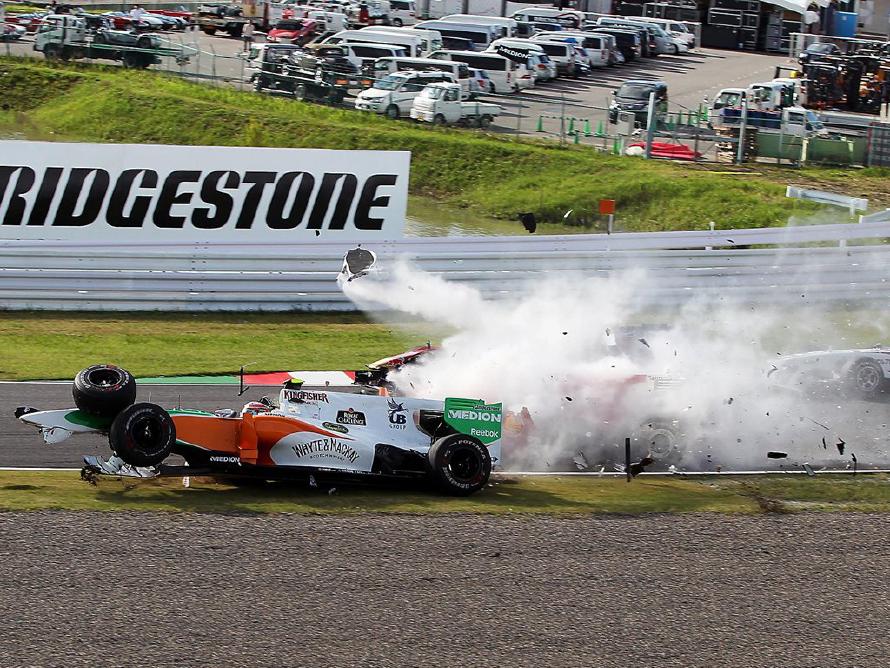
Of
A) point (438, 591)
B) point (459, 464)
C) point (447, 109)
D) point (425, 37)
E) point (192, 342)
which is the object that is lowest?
point (192, 342)

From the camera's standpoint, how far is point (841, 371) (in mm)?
15750

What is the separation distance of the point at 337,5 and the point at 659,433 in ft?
156

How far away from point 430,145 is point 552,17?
91.2 ft

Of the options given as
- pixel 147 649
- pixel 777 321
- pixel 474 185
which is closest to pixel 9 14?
pixel 474 185

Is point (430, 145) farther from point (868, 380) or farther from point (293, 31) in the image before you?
point (293, 31)

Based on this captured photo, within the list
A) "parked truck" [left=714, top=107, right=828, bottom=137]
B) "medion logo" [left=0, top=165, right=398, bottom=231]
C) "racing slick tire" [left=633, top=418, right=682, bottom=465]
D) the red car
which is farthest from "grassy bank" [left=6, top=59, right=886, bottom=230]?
"racing slick tire" [left=633, top=418, right=682, bottom=465]

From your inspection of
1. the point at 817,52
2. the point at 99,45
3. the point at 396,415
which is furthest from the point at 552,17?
the point at 396,415

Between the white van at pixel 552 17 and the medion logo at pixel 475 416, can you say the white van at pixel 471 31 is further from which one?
the medion logo at pixel 475 416

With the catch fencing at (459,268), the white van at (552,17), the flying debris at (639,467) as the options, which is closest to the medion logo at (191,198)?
the catch fencing at (459,268)

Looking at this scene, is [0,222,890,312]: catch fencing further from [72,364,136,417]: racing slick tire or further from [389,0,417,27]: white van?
[389,0,417,27]: white van

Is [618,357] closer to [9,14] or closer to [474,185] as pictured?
[474,185]

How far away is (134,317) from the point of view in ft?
63.5

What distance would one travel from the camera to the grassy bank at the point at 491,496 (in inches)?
452

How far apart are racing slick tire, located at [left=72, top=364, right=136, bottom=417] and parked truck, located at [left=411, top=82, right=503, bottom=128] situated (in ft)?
83.0
